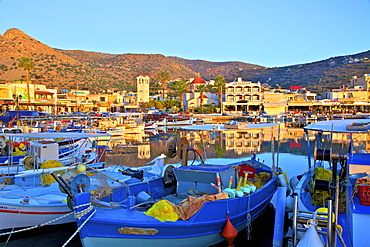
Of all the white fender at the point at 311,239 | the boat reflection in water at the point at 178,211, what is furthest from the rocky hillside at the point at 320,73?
the white fender at the point at 311,239

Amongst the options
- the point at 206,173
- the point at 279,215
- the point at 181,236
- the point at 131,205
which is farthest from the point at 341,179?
the point at 131,205

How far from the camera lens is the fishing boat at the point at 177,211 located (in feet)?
26.1

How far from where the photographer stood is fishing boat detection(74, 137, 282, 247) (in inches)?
313

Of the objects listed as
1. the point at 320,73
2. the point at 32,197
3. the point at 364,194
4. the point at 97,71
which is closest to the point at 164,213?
the point at 364,194

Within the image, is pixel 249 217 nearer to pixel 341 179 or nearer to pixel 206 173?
pixel 206 173

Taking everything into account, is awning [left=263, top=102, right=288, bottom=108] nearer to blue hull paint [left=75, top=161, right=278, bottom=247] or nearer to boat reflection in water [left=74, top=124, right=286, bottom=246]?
boat reflection in water [left=74, top=124, right=286, bottom=246]

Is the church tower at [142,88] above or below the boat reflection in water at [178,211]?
above

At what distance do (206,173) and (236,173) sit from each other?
1.34m

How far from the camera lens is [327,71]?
545 feet

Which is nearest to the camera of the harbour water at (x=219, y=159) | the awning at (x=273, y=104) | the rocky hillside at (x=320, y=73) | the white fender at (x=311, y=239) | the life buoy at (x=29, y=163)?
the white fender at (x=311, y=239)

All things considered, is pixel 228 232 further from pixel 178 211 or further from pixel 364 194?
pixel 364 194

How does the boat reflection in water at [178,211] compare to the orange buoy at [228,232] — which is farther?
the orange buoy at [228,232]

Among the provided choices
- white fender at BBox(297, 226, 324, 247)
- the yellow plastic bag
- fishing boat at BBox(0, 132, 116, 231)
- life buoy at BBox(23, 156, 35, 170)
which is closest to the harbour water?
fishing boat at BBox(0, 132, 116, 231)

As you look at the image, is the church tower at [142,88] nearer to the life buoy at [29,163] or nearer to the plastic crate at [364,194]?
the life buoy at [29,163]
